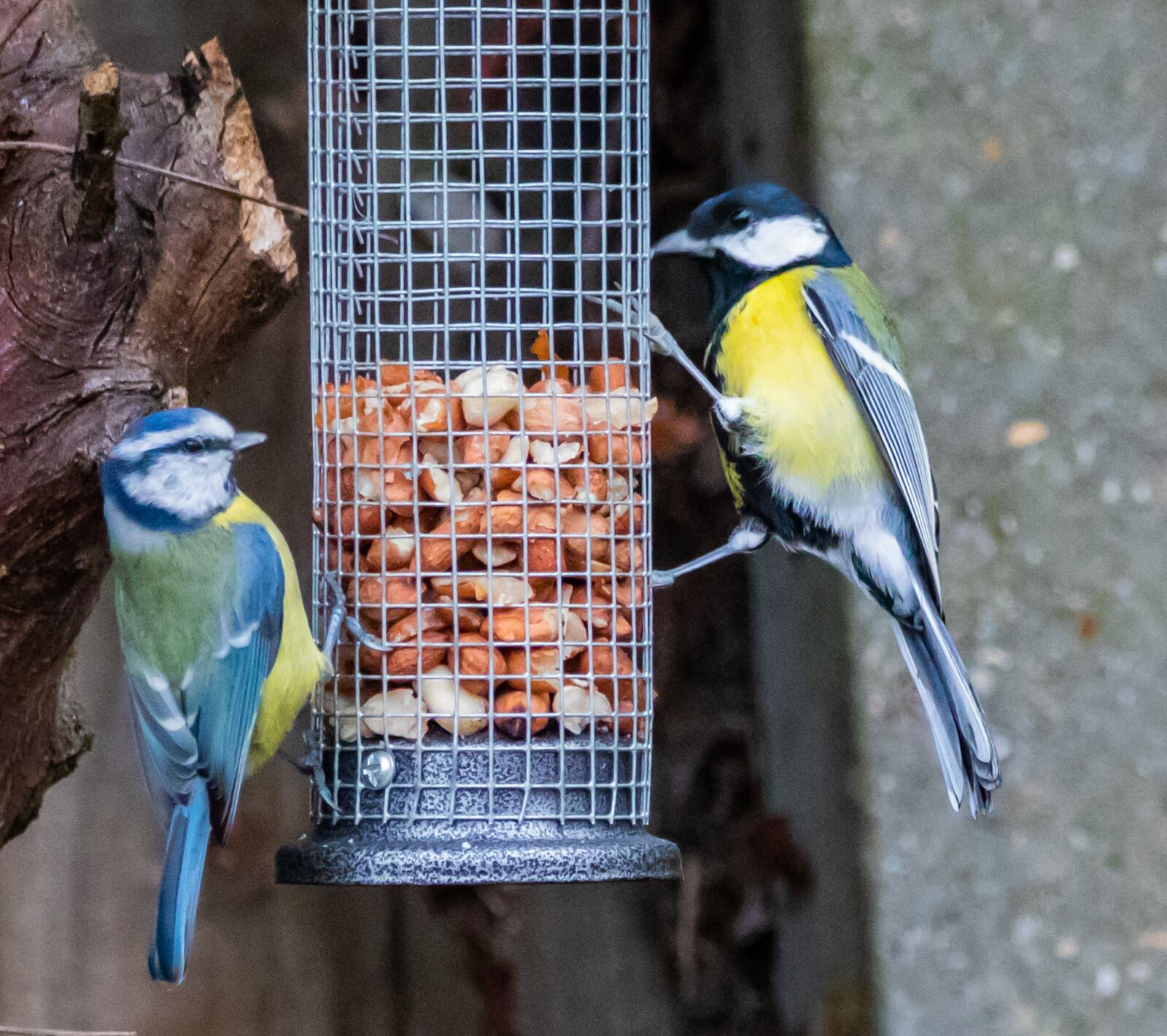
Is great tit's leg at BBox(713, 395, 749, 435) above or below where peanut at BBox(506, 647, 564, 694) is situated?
above

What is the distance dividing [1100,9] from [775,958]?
2.34 meters

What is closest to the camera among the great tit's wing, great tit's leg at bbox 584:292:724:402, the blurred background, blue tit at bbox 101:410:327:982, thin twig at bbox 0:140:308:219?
thin twig at bbox 0:140:308:219

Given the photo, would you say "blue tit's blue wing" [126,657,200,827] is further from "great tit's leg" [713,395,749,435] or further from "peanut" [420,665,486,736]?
"great tit's leg" [713,395,749,435]

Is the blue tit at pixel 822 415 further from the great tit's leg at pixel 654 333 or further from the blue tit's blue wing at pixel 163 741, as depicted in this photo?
the blue tit's blue wing at pixel 163 741

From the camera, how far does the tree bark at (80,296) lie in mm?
2166

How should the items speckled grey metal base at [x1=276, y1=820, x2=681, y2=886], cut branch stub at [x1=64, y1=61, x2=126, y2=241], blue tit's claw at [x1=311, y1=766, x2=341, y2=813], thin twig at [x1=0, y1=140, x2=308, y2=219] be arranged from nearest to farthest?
cut branch stub at [x1=64, y1=61, x2=126, y2=241] → thin twig at [x1=0, y1=140, x2=308, y2=219] → speckled grey metal base at [x1=276, y1=820, x2=681, y2=886] → blue tit's claw at [x1=311, y1=766, x2=341, y2=813]

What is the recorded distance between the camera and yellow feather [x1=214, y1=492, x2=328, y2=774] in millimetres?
2330

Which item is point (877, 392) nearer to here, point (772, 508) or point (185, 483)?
point (772, 508)

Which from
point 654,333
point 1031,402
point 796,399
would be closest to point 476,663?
point 654,333

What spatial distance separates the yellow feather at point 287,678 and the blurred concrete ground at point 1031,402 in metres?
1.34

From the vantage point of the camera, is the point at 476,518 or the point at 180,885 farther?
the point at 476,518

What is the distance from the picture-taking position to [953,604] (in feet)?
10.5

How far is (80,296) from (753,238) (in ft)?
4.06

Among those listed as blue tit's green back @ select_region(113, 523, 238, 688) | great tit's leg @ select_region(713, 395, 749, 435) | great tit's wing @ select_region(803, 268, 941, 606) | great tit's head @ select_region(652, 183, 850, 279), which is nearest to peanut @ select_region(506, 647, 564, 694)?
blue tit's green back @ select_region(113, 523, 238, 688)
